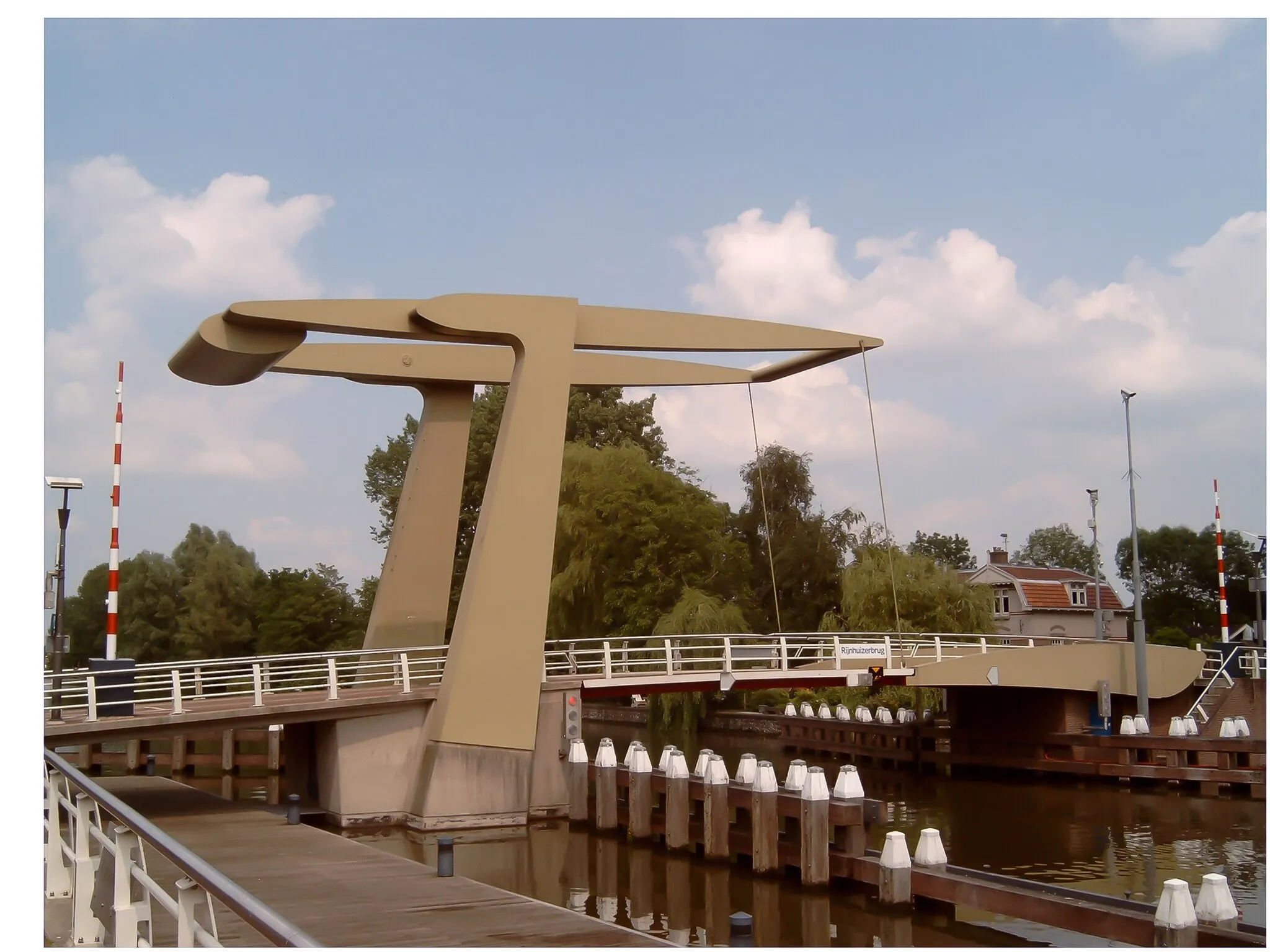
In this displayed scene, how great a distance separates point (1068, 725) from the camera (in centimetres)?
2402

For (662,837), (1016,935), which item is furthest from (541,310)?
(1016,935)

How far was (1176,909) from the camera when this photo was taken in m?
9.27

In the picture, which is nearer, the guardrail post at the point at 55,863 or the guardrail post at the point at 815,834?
the guardrail post at the point at 55,863

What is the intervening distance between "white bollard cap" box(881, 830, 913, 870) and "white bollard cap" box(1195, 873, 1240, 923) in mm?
3230

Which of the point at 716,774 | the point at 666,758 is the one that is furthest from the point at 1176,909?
the point at 666,758

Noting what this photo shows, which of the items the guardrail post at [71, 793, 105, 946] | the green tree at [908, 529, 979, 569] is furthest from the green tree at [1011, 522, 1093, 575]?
the guardrail post at [71, 793, 105, 946]

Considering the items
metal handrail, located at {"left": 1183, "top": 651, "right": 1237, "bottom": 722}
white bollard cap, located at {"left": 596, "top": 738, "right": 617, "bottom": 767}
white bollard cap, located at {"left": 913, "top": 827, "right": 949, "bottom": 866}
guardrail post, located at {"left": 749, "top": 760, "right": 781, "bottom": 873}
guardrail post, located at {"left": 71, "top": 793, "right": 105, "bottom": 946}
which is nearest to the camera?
guardrail post, located at {"left": 71, "top": 793, "right": 105, "bottom": 946}

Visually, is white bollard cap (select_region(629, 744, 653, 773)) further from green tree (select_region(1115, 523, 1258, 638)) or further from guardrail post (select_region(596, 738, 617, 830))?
green tree (select_region(1115, 523, 1258, 638))

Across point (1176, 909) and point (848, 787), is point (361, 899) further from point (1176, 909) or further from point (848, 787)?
point (1176, 909)

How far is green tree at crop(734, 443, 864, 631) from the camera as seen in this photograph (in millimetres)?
45500

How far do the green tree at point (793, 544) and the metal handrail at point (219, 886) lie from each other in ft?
128

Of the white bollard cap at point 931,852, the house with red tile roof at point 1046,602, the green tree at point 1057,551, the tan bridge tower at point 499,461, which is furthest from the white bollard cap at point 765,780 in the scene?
the green tree at point 1057,551

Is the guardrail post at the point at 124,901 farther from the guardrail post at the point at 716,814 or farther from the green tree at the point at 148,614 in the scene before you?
the green tree at the point at 148,614

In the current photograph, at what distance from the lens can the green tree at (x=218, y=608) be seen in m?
51.1
